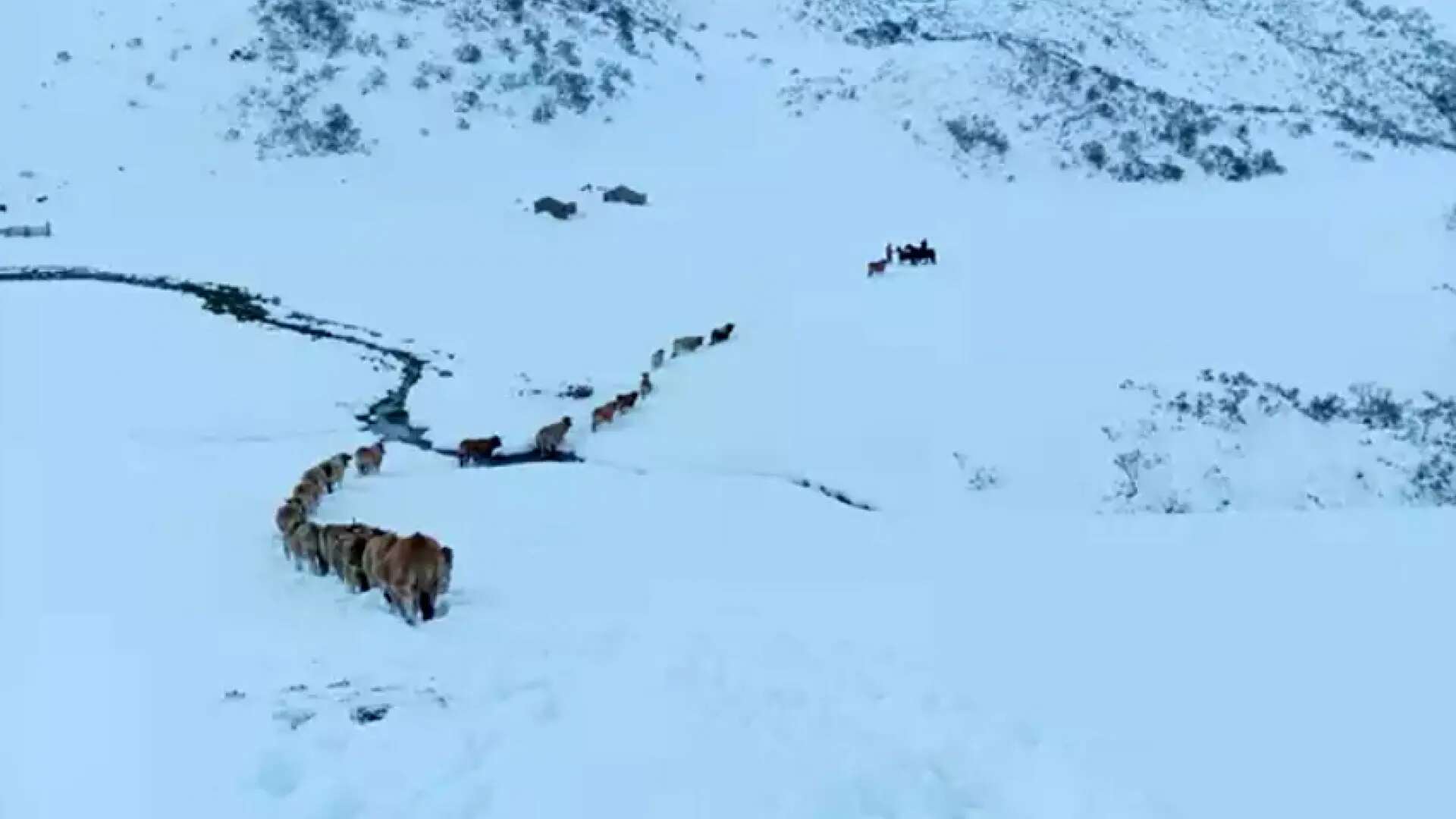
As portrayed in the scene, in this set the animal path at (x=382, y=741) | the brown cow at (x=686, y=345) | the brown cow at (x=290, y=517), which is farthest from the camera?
the brown cow at (x=686, y=345)

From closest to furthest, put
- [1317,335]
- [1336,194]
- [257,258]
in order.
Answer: [1317,335]
[257,258]
[1336,194]

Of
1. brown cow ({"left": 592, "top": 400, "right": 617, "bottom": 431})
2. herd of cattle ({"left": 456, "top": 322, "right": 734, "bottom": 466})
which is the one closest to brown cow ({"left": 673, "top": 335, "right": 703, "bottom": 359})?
herd of cattle ({"left": 456, "top": 322, "right": 734, "bottom": 466})

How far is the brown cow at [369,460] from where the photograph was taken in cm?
1380

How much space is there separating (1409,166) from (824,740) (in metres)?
33.4

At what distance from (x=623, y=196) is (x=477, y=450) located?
1449 centimetres

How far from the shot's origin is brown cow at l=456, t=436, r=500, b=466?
589 inches

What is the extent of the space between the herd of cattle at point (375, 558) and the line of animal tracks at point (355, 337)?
16.4ft

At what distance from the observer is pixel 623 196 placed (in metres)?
28.5

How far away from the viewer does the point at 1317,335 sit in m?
19.9

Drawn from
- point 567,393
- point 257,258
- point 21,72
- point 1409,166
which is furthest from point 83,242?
point 1409,166

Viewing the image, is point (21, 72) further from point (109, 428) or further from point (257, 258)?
point (109, 428)

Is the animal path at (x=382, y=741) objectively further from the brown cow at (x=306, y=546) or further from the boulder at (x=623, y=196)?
the boulder at (x=623, y=196)

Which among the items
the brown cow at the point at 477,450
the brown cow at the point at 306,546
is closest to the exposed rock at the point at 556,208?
the brown cow at the point at 477,450

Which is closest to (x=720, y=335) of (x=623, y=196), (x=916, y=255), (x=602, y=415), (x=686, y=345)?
(x=686, y=345)
